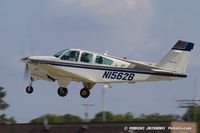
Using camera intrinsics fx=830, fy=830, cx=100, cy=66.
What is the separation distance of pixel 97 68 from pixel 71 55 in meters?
1.95

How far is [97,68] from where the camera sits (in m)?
55.0

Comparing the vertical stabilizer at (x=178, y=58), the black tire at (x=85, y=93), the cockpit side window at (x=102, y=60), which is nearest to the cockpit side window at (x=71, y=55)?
the cockpit side window at (x=102, y=60)

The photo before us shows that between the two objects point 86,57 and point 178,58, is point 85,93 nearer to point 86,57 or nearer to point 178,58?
point 86,57

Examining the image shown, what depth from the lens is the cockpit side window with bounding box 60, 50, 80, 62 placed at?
5494 centimetres

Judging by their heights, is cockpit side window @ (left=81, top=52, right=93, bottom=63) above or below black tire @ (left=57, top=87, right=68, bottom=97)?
above

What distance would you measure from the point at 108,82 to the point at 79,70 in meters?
2.14

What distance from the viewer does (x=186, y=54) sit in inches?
2108

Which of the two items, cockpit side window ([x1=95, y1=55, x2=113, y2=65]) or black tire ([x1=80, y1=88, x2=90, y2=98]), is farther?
black tire ([x1=80, y1=88, x2=90, y2=98])

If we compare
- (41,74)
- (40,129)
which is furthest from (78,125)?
(41,74)

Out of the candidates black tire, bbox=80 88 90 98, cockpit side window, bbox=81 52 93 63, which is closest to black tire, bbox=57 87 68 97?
black tire, bbox=80 88 90 98

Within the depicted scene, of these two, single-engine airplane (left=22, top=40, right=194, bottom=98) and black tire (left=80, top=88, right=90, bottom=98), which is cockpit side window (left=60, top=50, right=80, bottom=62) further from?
black tire (left=80, top=88, right=90, bottom=98)

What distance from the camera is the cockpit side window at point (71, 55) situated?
54.9 m

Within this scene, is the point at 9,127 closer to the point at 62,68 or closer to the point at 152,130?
the point at 152,130

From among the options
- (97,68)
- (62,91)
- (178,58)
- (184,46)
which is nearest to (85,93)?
(62,91)
